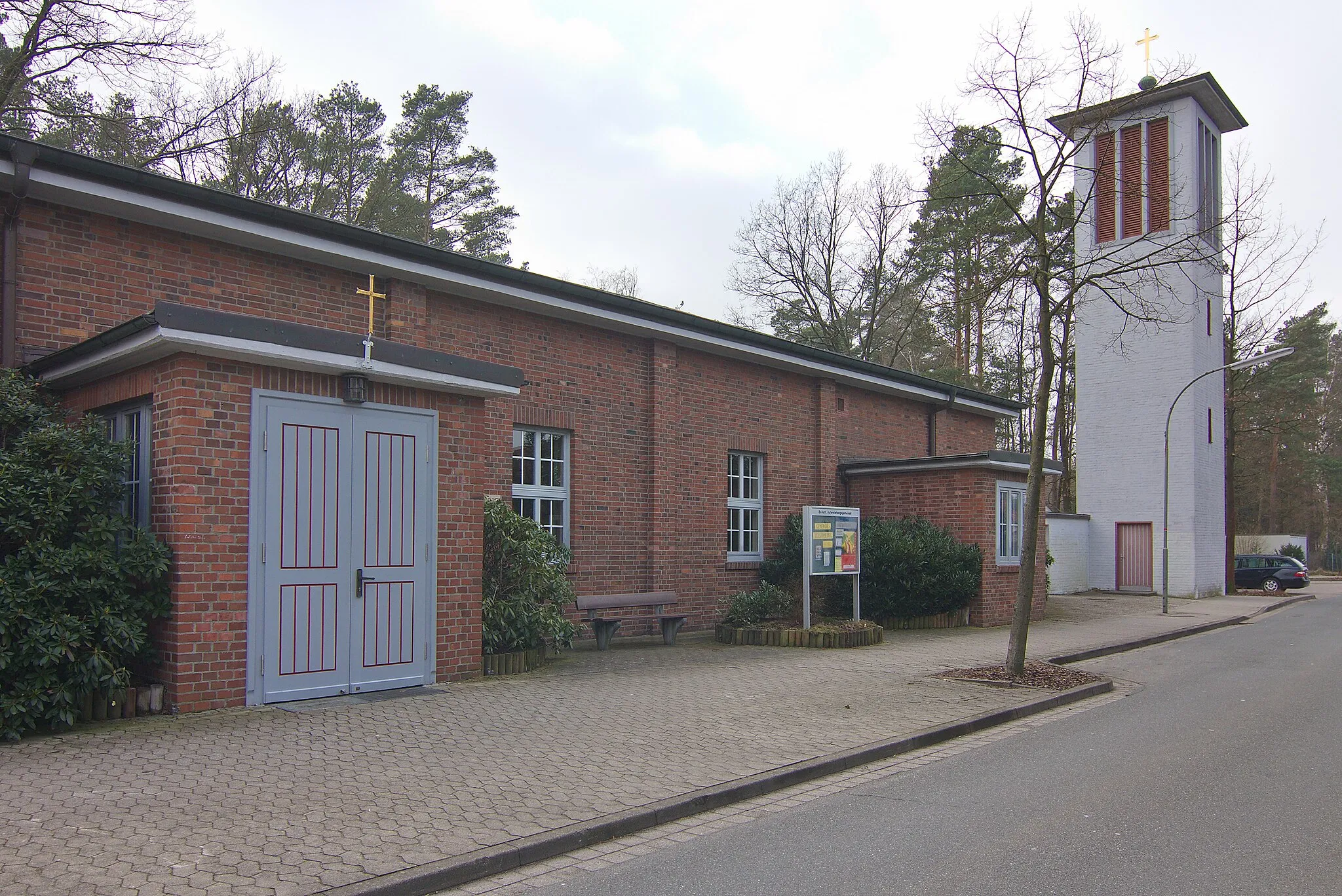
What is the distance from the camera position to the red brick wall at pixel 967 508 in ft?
57.6

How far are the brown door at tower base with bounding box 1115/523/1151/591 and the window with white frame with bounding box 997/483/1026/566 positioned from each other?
14435 mm

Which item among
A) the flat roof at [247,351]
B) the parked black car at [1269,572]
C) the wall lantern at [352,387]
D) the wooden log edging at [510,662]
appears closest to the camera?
the flat roof at [247,351]

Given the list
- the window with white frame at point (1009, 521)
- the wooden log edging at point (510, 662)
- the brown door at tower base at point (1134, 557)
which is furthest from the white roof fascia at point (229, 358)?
the brown door at tower base at point (1134, 557)

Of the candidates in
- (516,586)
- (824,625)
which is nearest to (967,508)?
(824,625)

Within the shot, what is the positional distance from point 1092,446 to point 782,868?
99.2 feet

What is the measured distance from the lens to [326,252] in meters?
10.8

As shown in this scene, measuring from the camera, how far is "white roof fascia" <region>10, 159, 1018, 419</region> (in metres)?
9.14

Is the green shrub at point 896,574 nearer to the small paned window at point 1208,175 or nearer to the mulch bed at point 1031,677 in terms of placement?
the mulch bed at point 1031,677

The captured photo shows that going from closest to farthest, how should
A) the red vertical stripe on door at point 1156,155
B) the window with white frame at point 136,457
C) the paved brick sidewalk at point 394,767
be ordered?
the paved brick sidewalk at point 394,767 → the window with white frame at point 136,457 → the red vertical stripe on door at point 1156,155

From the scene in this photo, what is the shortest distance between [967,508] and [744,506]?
4024mm

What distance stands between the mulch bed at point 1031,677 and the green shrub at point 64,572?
26.7 feet

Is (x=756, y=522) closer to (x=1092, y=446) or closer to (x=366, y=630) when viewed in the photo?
(x=366, y=630)

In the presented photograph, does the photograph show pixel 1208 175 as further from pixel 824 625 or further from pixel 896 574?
pixel 824 625

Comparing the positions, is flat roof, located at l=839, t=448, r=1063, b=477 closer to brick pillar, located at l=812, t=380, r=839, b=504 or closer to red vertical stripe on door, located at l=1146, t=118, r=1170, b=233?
brick pillar, located at l=812, t=380, r=839, b=504
